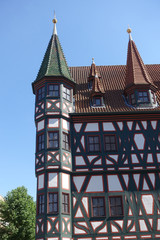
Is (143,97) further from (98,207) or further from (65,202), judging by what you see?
(65,202)

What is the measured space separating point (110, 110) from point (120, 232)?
9000mm

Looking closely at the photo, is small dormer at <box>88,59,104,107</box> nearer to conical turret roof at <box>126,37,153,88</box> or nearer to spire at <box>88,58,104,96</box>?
spire at <box>88,58,104,96</box>

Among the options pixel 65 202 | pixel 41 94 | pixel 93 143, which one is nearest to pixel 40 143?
pixel 93 143

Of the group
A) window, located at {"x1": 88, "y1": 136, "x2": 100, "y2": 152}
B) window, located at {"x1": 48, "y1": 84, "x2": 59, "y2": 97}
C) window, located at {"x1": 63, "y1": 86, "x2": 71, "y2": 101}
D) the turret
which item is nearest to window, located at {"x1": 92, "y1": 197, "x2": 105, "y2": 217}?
the turret

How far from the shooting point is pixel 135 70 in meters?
23.1

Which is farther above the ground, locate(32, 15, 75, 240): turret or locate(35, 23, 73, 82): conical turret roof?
locate(35, 23, 73, 82): conical turret roof

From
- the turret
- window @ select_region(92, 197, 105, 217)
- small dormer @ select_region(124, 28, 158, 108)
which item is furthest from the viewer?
small dormer @ select_region(124, 28, 158, 108)

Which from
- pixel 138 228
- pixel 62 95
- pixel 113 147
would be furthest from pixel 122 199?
pixel 62 95

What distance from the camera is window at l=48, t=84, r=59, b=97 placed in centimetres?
1989

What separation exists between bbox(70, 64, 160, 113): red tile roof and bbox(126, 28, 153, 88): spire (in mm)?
1376

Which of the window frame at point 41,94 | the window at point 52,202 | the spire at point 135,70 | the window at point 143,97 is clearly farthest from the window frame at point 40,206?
the spire at point 135,70

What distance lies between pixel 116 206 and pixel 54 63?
1262 centimetres

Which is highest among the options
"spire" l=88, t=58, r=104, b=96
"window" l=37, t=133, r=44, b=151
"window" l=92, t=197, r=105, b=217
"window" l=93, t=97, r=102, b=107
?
"spire" l=88, t=58, r=104, b=96

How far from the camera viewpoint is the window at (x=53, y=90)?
1989cm
